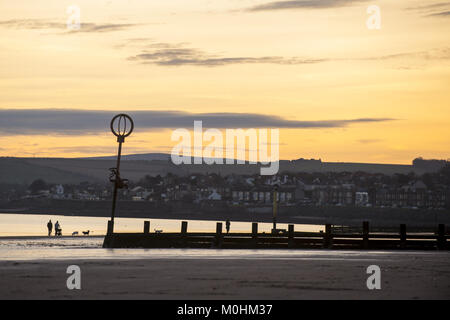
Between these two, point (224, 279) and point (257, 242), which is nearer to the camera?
point (224, 279)

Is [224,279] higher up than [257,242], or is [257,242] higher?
[224,279]

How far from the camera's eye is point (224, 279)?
77.8ft

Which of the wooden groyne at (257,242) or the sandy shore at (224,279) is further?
the wooden groyne at (257,242)

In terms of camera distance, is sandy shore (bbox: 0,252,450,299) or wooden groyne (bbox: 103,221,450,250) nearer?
sandy shore (bbox: 0,252,450,299)

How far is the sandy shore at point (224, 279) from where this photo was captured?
20.1m

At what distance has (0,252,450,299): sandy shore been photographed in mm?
20109

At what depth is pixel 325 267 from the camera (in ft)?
92.6

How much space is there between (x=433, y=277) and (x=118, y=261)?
1139 centimetres

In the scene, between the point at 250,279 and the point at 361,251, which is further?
the point at 361,251
